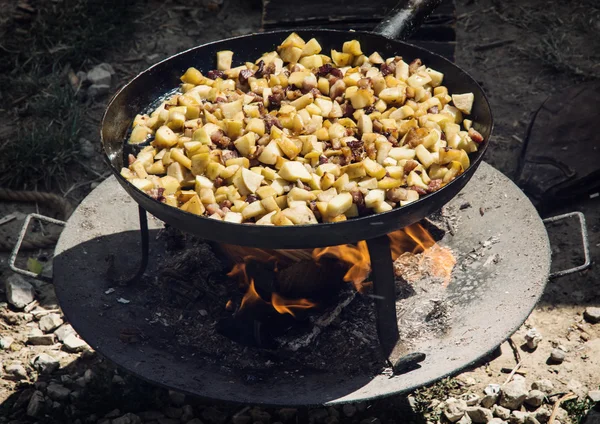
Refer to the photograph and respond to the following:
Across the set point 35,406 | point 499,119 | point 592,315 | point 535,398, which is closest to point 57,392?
point 35,406

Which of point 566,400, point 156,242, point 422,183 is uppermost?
point 422,183

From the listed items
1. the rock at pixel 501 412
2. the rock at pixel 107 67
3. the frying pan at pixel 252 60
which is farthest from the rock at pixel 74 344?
the rock at pixel 107 67

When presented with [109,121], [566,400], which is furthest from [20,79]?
[566,400]

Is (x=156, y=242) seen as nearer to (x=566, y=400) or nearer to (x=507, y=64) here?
(x=566, y=400)

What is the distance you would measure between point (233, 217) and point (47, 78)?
3.36 meters

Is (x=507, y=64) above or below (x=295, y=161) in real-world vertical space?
below

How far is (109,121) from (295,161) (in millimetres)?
784

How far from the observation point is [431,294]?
3.21 meters

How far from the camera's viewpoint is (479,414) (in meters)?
3.10

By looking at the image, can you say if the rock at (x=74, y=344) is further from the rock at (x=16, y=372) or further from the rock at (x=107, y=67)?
the rock at (x=107, y=67)

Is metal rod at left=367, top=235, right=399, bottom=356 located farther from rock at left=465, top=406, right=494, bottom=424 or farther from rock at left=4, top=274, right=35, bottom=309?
rock at left=4, top=274, right=35, bottom=309

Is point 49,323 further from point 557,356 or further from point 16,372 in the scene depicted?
point 557,356

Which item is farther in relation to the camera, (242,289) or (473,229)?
(473,229)

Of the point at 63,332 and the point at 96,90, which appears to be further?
the point at 96,90
